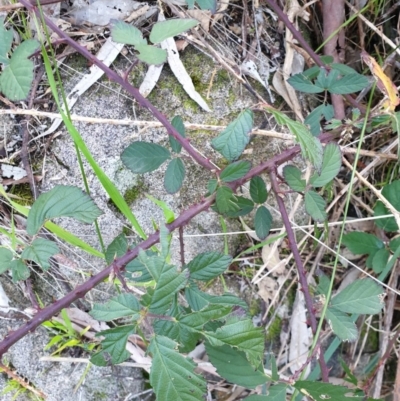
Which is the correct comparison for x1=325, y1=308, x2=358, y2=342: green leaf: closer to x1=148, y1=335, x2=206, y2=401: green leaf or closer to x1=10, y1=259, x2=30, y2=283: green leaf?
x1=148, y1=335, x2=206, y2=401: green leaf

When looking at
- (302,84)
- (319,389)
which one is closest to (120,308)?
(319,389)

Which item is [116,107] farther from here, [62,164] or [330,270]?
[330,270]

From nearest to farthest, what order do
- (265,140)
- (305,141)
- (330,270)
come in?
(305,141) < (265,140) < (330,270)

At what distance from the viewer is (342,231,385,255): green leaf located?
1526mm

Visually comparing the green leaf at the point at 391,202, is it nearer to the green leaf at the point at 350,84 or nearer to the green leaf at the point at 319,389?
the green leaf at the point at 350,84

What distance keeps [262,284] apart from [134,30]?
966 millimetres

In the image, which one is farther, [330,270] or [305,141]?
[330,270]

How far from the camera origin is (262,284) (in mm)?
1625

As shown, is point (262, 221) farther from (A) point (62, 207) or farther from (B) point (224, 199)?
(A) point (62, 207)

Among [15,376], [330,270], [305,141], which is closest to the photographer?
[305,141]

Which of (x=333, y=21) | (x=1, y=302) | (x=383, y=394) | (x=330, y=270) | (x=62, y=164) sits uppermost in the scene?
(x=333, y=21)

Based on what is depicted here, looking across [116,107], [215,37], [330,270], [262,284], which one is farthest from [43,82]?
[330,270]

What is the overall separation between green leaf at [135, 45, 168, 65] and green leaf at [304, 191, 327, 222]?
50 cm

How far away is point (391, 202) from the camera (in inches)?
56.4
